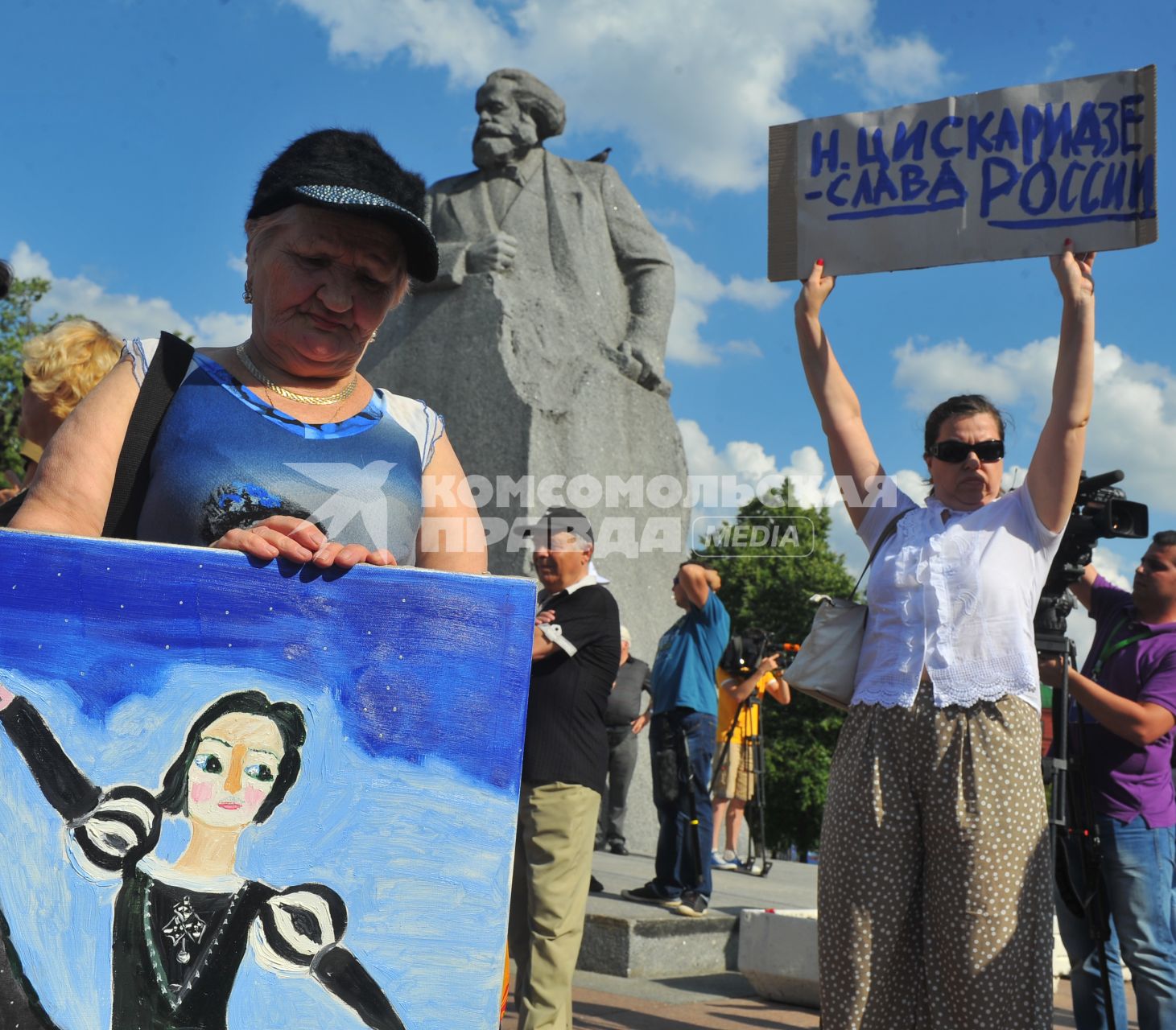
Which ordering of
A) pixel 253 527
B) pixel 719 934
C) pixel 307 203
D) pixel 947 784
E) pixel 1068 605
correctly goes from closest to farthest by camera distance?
pixel 253 527 → pixel 307 203 → pixel 947 784 → pixel 1068 605 → pixel 719 934

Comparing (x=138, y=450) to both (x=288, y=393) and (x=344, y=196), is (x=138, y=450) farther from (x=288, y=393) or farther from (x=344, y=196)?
(x=344, y=196)

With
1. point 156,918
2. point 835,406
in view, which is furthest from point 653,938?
point 156,918

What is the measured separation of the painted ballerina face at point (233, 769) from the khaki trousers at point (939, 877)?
1.60m

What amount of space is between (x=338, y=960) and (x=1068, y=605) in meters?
2.68

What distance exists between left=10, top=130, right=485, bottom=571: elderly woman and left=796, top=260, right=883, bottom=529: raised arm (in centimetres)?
132

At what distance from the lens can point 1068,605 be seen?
3582 mm

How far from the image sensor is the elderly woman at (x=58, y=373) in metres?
3.35

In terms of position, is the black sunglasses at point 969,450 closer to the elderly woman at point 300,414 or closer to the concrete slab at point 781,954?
the elderly woman at point 300,414

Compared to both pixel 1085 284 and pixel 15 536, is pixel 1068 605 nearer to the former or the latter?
pixel 1085 284

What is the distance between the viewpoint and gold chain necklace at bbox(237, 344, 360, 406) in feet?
5.89

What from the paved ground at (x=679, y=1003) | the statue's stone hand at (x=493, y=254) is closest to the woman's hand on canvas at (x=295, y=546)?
the paved ground at (x=679, y=1003)

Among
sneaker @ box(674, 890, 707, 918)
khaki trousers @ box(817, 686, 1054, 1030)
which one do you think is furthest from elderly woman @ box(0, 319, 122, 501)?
sneaker @ box(674, 890, 707, 918)

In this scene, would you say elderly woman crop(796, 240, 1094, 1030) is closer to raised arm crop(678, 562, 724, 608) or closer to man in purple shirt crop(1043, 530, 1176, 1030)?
man in purple shirt crop(1043, 530, 1176, 1030)

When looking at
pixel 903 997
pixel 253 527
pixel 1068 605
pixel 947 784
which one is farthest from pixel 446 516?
pixel 1068 605
